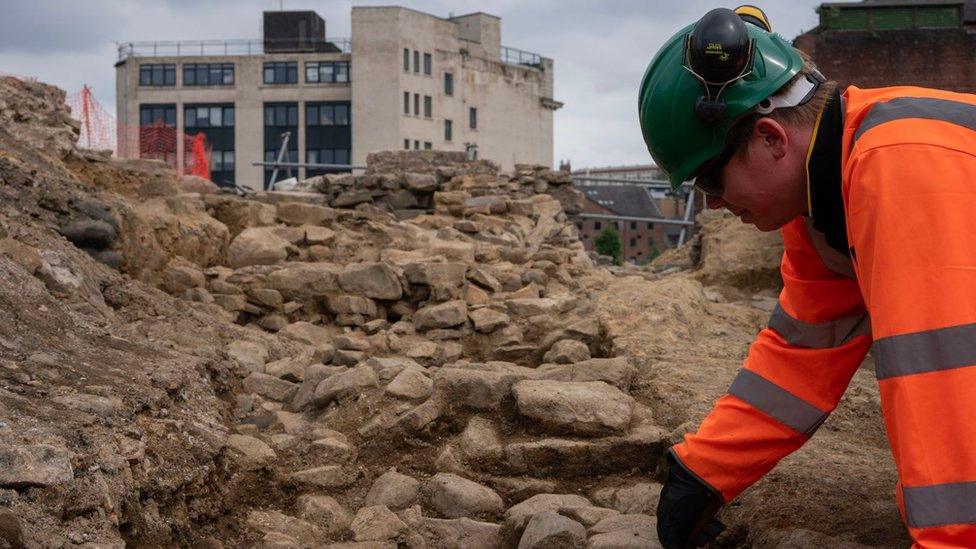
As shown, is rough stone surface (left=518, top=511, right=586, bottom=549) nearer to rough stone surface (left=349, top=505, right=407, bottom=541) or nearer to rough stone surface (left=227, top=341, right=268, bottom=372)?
rough stone surface (left=349, top=505, right=407, bottom=541)

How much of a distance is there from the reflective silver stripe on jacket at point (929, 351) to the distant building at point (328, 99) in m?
50.6

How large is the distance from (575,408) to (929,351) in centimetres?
266

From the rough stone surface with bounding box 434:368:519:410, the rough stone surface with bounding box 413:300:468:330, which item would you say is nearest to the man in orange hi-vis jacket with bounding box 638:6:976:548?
the rough stone surface with bounding box 434:368:519:410

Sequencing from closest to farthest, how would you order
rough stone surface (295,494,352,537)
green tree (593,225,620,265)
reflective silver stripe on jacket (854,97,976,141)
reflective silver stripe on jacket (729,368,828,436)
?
reflective silver stripe on jacket (854,97,976,141)
reflective silver stripe on jacket (729,368,828,436)
rough stone surface (295,494,352,537)
green tree (593,225,620,265)

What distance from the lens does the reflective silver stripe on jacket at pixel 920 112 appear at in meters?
2.12

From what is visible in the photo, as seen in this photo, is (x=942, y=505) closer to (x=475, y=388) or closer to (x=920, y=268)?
(x=920, y=268)

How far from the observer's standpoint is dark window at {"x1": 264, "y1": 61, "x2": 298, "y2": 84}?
176ft

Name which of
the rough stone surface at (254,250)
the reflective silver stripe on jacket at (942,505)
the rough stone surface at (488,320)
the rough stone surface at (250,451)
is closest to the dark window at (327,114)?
the rough stone surface at (254,250)

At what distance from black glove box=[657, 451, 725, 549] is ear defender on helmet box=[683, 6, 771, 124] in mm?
1186

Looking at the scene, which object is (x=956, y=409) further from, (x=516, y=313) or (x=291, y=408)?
(x=516, y=313)

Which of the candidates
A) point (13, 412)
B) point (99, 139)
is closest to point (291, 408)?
point (13, 412)

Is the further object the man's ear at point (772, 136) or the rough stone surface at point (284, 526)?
the rough stone surface at point (284, 526)

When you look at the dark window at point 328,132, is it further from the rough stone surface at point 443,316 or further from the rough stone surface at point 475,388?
the rough stone surface at point 475,388

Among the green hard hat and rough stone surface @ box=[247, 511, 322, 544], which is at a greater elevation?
the green hard hat
